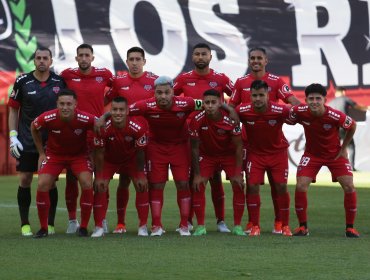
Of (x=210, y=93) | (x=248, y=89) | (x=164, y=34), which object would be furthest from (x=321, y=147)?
(x=164, y=34)

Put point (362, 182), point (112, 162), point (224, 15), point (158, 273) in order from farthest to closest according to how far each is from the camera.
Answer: point (224, 15), point (362, 182), point (112, 162), point (158, 273)

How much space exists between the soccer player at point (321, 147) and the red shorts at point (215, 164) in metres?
0.75

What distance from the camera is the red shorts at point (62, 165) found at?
11508 millimetres

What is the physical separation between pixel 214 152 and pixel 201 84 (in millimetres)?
851

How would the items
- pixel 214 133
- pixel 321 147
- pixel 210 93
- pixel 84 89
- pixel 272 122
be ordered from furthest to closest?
pixel 84 89 → pixel 214 133 → pixel 272 122 → pixel 321 147 → pixel 210 93

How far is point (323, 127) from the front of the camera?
38.0 ft

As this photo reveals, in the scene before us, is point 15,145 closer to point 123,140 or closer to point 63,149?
point 63,149

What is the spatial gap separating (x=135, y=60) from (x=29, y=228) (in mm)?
2160

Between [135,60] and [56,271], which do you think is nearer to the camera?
[56,271]

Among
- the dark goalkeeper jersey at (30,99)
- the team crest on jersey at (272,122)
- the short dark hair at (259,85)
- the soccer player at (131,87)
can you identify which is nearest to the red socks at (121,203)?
the soccer player at (131,87)

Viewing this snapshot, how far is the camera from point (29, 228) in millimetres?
11727

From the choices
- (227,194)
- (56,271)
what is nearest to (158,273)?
(56,271)

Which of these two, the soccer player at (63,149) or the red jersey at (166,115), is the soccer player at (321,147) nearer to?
the red jersey at (166,115)

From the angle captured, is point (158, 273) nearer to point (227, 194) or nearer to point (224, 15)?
point (227, 194)
